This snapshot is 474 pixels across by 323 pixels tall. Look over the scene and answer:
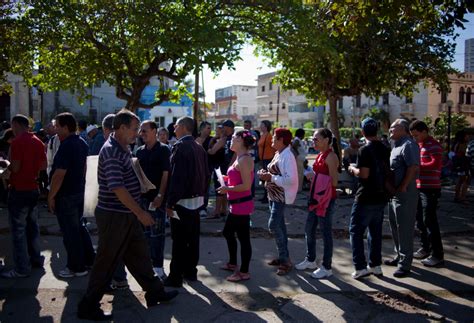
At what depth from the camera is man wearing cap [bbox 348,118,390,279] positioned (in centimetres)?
495

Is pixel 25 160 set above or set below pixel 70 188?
above

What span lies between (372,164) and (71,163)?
3401 millimetres

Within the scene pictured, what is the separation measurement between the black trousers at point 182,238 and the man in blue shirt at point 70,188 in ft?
3.71

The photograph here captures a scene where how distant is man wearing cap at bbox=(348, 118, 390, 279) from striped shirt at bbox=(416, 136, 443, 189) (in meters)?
1.06

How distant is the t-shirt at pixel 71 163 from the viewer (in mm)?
4664

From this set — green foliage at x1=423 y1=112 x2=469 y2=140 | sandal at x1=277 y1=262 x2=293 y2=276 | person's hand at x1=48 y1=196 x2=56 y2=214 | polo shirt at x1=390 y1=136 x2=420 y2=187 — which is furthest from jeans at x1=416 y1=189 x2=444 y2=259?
green foliage at x1=423 y1=112 x2=469 y2=140

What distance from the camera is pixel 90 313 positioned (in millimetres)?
3914

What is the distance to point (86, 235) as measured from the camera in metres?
5.26

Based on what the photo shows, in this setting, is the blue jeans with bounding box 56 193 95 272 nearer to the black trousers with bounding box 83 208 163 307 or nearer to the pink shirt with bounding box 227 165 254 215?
the black trousers with bounding box 83 208 163 307

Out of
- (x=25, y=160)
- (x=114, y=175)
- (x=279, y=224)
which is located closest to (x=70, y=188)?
(x=25, y=160)

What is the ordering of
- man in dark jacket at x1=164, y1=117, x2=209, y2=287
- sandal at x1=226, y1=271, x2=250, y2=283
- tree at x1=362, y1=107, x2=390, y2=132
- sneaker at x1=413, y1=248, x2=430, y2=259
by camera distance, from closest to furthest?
man in dark jacket at x1=164, y1=117, x2=209, y2=287 < sandal at x1=226, y1=271, x2=250, y2=283 < sneaker at x1=413, y1=248, x2=430, y2=259 < tree at x1=362, y1=107, x2=390, y2=132

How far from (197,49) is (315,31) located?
3014 mm

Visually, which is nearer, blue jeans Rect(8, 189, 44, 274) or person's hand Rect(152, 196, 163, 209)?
person's hand Rect(152, 196, 163, 209)

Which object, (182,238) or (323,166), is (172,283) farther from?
(323,166)
